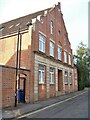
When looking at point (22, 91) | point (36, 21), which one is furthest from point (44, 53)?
point (22, 91)

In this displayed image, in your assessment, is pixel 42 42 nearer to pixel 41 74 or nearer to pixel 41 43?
pixel 41 43

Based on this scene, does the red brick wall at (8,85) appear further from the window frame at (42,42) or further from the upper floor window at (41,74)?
the window frame at (42,42)

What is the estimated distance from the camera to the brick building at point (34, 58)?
1677 cm

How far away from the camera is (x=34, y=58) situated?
819 inches

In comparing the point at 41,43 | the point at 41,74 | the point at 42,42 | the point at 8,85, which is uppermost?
the point at 42,42

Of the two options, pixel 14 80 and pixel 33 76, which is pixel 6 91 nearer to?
pixel 14 80

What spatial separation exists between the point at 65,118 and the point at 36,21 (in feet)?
42.9

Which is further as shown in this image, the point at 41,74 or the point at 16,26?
the point at 16,26

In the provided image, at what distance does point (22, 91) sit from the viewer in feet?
61.5

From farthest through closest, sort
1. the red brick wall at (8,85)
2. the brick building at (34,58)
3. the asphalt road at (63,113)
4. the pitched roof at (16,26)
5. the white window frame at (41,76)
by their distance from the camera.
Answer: the pitched roof at (16,26)
the white window frame at (41,76)
the brick building at (34,58)
the red brick wall at (8,85)
the asphalt road at (63,113)

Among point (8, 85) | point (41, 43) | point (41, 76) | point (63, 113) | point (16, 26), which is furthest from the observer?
point (16, 26)

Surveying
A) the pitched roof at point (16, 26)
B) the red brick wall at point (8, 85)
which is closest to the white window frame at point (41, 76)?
the pitched roof at point (16, 26)

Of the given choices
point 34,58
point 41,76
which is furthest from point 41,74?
point 34,58

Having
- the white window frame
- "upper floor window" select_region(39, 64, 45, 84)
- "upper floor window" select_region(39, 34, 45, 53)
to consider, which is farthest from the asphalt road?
"upper floor window" select_region(39, 34, 45, 53)
